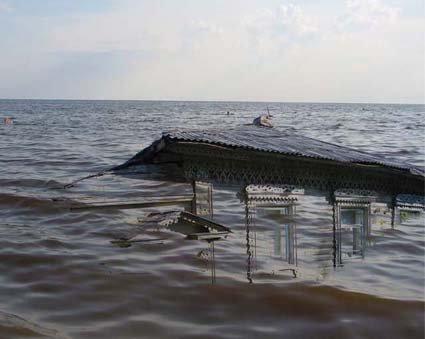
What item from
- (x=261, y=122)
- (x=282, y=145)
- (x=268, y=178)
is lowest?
(x=268, y=178)

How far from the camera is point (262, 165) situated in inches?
291

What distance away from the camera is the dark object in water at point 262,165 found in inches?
278

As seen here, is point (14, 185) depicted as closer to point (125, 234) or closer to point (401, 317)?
point (125, 234)

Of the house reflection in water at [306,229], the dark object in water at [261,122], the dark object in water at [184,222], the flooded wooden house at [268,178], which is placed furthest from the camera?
the dark object in water at [261,122]

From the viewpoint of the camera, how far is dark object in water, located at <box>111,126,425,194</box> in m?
7.07

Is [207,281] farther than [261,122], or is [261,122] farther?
[261,122]

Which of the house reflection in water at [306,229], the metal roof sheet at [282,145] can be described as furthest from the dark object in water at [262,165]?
the house reflection in water at [306,229]

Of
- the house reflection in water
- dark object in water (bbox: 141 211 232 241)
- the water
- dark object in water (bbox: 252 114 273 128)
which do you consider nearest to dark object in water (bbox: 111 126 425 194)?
the house reflection in water

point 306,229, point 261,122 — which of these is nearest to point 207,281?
point 306,229

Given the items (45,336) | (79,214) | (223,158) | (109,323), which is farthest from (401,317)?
(79,214)

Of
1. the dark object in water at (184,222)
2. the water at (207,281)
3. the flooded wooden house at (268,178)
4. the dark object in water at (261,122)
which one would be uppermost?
the dark object in water at (261,122)

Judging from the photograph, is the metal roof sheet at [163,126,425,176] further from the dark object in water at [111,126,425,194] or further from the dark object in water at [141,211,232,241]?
the dark object in water at [141,211,232,241]

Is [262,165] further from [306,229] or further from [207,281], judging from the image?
[306,229]

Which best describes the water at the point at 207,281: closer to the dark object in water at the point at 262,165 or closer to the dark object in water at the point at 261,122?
the dark object in water at the point at 262,165
